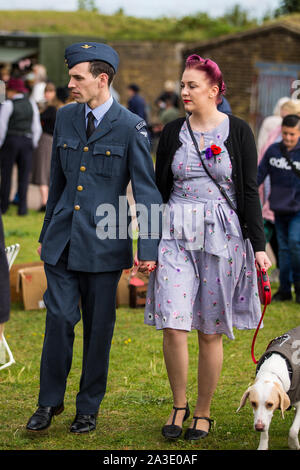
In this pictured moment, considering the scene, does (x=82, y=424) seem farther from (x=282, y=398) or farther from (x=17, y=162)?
(x=17, y=162)

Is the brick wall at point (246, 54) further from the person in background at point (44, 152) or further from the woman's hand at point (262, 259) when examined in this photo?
the woman's hand at point (262, 259)

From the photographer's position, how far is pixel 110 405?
552 cm

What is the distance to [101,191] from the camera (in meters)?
4.64

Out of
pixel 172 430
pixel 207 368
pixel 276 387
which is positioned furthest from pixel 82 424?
pixel 276 387

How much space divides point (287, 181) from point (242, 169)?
12.6 feet

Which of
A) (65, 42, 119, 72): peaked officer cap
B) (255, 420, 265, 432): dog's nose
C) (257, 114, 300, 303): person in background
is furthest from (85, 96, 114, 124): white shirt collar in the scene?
(257, 114, 300, 303): person in background

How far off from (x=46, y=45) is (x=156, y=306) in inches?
1074

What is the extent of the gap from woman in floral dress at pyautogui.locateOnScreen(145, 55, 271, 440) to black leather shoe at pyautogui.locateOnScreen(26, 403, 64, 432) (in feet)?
2.07

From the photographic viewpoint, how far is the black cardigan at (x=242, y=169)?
4674 mm

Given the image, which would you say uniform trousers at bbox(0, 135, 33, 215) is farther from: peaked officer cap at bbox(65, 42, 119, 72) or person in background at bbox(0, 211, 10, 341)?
peaked officer cap at bbox(65, 42, 119, 72)

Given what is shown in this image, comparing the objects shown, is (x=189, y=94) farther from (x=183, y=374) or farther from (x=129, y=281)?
(x=129, y=281)

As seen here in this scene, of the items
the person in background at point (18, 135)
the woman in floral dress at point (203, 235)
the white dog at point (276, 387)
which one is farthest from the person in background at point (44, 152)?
the white dog at point (276, 387)

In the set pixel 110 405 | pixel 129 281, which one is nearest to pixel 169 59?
pixel 129 281

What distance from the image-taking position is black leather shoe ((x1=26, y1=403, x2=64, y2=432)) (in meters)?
4.69
